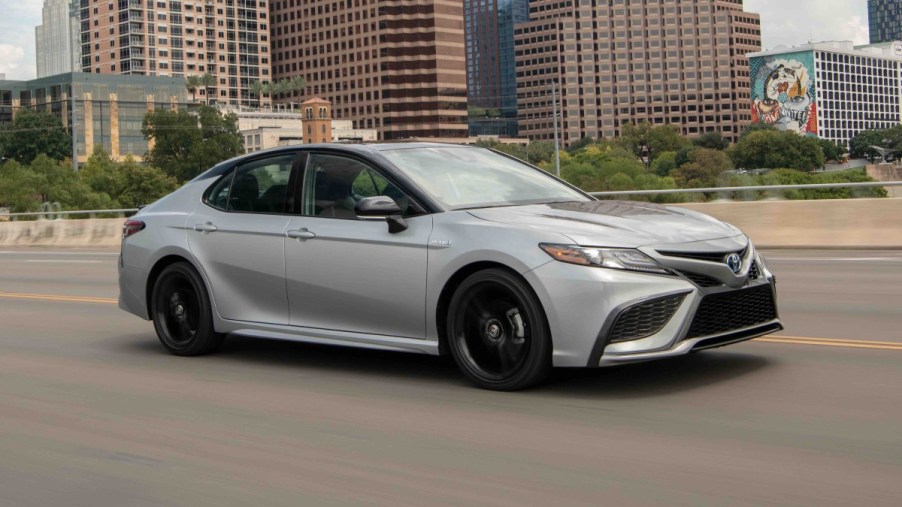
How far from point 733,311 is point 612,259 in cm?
76

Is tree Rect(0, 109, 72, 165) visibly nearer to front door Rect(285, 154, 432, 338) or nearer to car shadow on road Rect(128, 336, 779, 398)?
car shadow on road Rect(128, 336, 779, 398)

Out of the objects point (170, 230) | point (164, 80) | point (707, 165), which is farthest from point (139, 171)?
point (170, 230)

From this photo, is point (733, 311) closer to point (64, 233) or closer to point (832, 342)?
point (832, 342)

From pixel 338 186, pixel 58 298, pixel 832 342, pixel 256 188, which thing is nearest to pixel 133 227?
pixel 256 188

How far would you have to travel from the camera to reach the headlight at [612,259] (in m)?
6.12

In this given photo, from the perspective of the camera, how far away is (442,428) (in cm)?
584

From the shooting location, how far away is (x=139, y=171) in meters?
146

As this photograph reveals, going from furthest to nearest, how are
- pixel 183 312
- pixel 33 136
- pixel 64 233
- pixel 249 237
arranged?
pixel 33 136 → pixel 64 233 → pixel 183 312 → pixel 249 237

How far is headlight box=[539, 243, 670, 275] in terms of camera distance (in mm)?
6117

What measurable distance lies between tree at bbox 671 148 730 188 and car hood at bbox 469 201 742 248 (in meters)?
167

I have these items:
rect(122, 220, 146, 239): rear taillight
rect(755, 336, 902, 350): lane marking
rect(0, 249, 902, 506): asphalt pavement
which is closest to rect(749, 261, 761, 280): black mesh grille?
rect(0, 249, 902, 506): asphalt pavement

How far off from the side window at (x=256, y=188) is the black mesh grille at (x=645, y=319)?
8.80 feet

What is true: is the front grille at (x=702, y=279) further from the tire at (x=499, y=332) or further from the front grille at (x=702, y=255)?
the tire at (x=499, y=332)

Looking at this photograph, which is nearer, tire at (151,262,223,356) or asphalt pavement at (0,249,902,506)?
asphalt pavement at (0,249,902,506)
